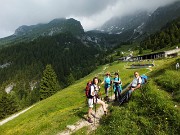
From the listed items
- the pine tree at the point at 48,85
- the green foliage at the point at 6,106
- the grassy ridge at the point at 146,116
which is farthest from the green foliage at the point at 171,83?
the green foliage at the point at 6,106

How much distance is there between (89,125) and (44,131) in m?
4.96

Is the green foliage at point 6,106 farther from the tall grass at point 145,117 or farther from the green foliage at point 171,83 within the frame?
the green foliage at point 171,83

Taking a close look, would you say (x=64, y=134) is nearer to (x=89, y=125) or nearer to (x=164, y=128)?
(x=89, y=125)

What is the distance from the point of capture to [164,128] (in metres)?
17.8

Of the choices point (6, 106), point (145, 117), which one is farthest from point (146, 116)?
point (6, 106)

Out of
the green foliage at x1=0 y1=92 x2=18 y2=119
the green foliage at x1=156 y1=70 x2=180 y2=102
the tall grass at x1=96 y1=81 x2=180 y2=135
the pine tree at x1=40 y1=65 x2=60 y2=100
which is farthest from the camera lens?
the pine tree at x1=40 y1=65 x2=60 y2=100

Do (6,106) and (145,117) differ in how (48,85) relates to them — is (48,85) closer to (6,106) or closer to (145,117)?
(6,106)

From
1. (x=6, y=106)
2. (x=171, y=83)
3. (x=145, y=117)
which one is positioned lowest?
(x=6, y=106)

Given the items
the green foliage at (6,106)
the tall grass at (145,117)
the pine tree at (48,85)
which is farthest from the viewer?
the pine tree at (48,85)

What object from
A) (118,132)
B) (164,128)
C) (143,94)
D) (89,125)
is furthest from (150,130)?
(89,125)

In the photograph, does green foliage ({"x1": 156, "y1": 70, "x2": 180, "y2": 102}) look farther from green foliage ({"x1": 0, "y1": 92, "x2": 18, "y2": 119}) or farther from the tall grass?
green foliage ({"x1": 0, "y1": 92, "x2": 18, "y2": 119})

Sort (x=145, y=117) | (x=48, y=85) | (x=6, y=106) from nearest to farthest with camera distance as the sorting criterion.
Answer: (x=145, y=117) → (x=6, y=106) → (x=48, y=85)

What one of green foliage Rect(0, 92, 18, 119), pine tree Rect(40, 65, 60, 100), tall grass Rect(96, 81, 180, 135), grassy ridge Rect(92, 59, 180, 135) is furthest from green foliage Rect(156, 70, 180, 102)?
green foliage Rect(0, 92, 18, 119)

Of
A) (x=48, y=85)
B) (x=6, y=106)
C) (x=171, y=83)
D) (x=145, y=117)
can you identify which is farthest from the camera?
(x=48, y=85)
